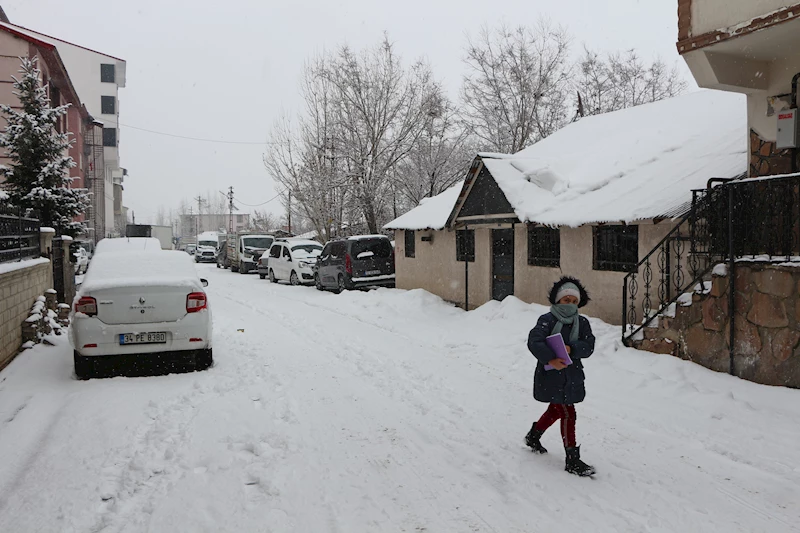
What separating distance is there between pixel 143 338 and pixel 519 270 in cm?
797

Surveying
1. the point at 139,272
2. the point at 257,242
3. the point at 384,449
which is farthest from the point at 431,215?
the point at 257,242

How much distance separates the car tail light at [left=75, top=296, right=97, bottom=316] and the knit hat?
561 cm

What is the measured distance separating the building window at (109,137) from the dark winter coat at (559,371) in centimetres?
5525

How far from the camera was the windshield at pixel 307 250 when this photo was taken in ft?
76.9

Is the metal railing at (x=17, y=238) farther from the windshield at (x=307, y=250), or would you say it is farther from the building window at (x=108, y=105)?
the building window at (x=108, y=105)

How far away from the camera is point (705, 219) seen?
27.0ft

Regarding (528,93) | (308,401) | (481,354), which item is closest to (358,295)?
(481,354)

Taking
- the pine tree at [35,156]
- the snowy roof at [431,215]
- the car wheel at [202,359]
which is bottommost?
the car wheel at [202,359]

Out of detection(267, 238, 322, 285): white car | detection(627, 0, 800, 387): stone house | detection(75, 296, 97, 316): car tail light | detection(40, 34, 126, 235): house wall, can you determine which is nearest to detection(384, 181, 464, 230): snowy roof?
detection(267, 238, 322, 285): white car

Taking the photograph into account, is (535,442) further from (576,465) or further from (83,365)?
(83,365)

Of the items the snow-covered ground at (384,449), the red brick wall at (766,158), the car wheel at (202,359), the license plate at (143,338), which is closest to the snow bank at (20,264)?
the snow-covered ground at (384,449)

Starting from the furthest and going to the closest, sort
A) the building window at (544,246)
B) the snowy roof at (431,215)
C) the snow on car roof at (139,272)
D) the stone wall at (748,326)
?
the snowy roof at (431,215) → the building window at (544,246) → the snow on car roof at (139,272) → the stone wall at (748,326)

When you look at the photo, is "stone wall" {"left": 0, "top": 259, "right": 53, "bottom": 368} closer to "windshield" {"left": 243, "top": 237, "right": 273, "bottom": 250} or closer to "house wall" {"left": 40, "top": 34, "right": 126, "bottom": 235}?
"windshield" {"left": 243, "top": 237, "right": 273, "bottom": 250}

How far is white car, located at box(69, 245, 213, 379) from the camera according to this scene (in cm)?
727
